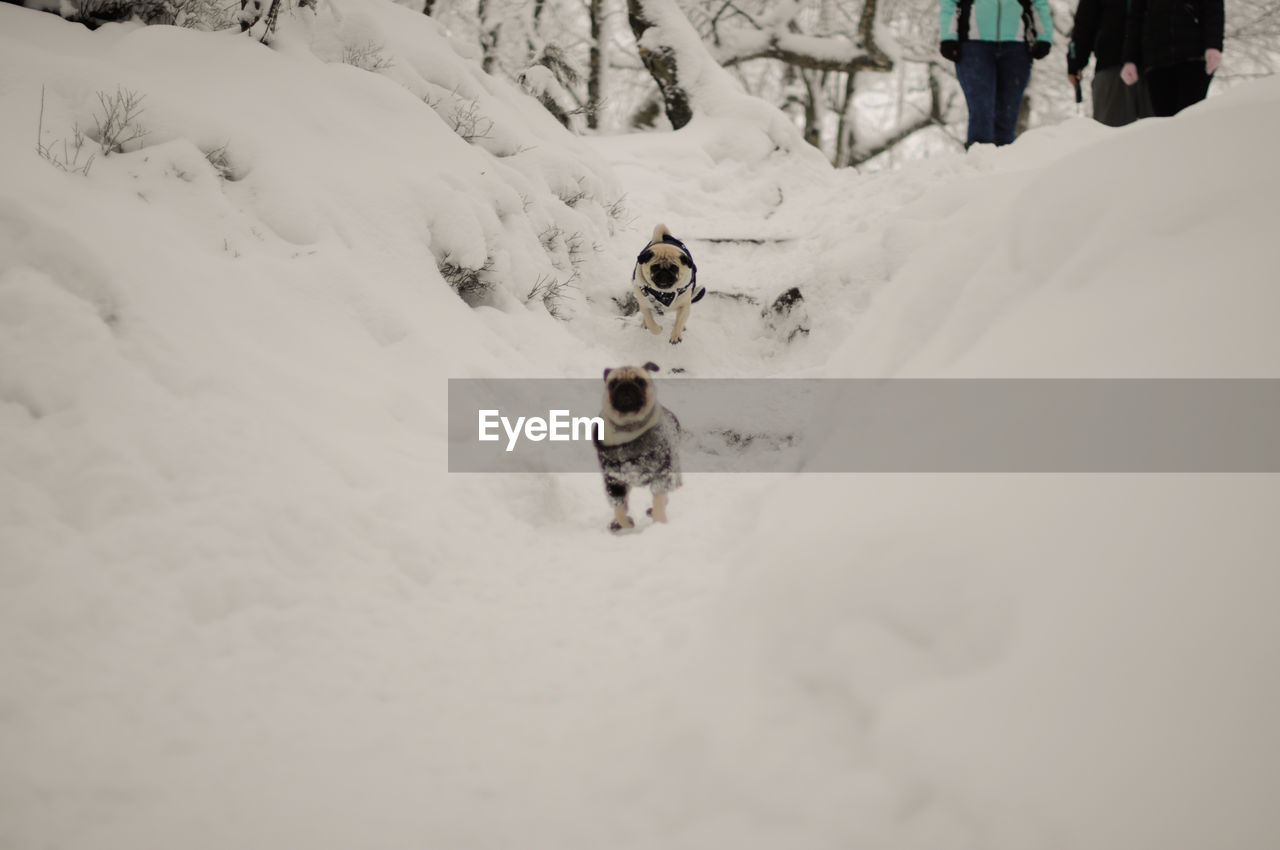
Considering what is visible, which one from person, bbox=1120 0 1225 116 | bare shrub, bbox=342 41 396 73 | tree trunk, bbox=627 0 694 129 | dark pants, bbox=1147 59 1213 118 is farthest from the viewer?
tree trunk, bbox=627 0 694 129

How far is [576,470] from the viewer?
4371mm

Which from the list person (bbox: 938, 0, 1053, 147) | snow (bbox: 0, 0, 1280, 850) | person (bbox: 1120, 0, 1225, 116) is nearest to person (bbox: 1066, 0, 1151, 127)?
person (bbox: 1120, 0, 1225, 116)

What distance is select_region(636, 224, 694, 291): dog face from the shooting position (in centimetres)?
564

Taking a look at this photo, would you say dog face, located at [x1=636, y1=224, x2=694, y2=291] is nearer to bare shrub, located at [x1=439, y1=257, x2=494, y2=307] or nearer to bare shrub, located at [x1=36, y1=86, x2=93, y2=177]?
bare shrub, located at [x1=439, y1=257, x2=494, y2=307]

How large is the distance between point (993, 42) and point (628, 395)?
20.0ft

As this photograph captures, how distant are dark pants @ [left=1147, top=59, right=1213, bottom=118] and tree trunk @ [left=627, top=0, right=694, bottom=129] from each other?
7.29 m

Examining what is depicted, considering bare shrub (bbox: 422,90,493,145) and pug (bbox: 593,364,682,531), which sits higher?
bare shrub (bbox: 422,90,493,145)

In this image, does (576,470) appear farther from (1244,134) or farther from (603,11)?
(603,11)

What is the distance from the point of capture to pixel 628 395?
11.5ft

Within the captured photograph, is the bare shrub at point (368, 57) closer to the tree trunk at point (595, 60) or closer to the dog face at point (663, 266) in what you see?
the dog face at point (663, 266)
